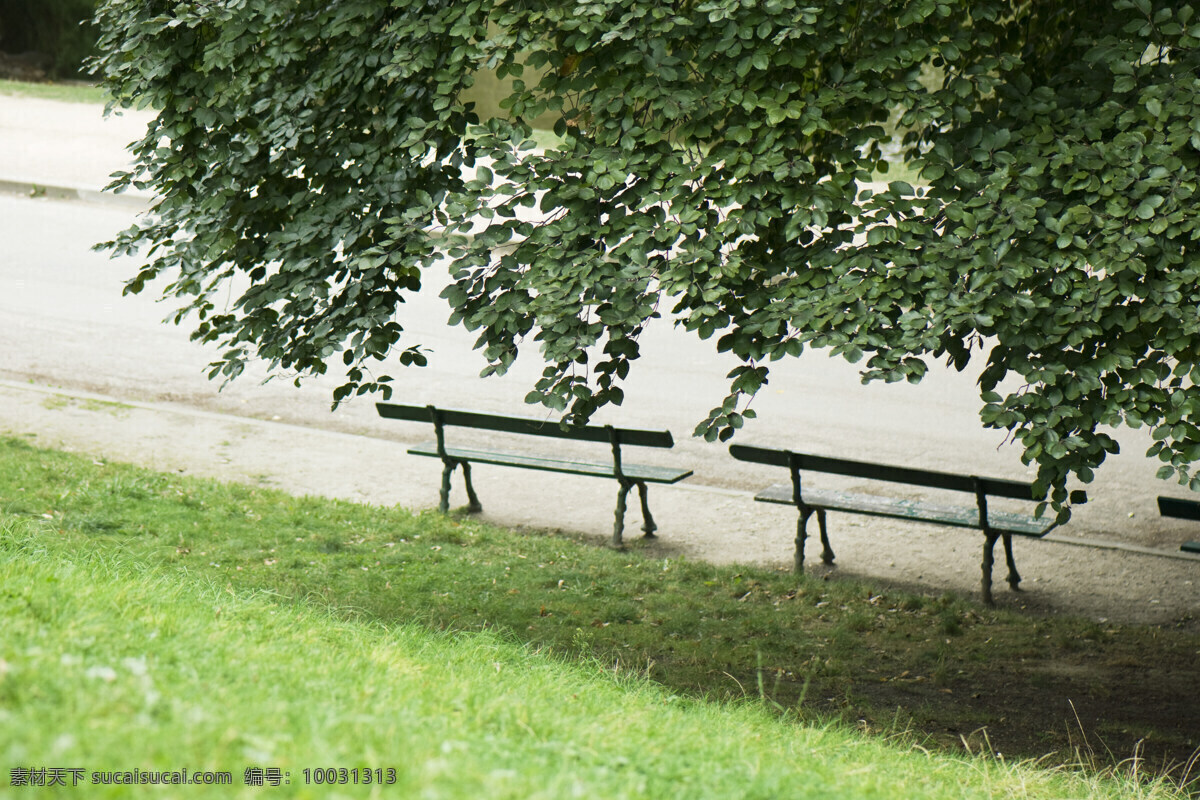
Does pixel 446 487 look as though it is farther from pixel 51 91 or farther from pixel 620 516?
pixel 51 91

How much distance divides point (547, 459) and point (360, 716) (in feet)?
16.4

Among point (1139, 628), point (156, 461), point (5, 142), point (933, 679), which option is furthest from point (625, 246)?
point (5, 142)

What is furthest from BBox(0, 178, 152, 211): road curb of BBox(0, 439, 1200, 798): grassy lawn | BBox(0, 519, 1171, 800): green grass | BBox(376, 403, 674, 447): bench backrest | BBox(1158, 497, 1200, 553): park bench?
BBox(1158, 497, 1200, 553): park bench

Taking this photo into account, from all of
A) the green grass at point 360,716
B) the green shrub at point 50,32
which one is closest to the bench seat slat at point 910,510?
the green grass at point 360,716

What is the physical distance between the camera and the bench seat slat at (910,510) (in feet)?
21.6

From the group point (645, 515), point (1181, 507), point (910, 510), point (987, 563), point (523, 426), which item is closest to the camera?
point (1181, 507)

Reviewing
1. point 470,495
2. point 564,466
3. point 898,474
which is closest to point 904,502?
point 898,474

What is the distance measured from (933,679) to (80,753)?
4254 mm

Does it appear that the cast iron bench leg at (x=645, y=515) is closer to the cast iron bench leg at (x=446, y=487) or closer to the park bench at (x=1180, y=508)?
the cast iron bench leg at (x=446, y=487)

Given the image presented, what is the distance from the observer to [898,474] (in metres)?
6.58

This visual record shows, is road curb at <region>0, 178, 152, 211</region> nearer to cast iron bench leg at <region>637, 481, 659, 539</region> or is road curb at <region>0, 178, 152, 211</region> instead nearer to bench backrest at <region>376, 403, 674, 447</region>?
bench backrest at <region>376, 403, 674, 447</region>

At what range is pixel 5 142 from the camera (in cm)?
1922

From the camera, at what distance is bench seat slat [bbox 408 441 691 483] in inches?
285

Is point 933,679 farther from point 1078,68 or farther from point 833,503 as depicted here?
point 1078,68
